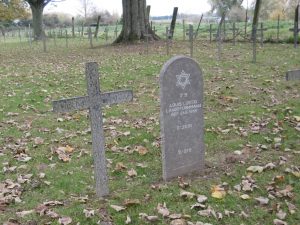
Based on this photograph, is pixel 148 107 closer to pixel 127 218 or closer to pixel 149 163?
pixel 149 163

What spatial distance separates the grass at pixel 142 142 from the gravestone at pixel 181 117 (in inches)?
10.1

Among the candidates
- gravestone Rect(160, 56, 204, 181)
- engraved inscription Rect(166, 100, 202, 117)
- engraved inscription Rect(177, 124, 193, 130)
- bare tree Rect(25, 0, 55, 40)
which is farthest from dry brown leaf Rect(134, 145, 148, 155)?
bare tree Rect(25, 0, 55, 40)

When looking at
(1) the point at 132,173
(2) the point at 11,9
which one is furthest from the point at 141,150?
(2) the point at 11,9

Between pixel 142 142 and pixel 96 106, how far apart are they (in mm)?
2339

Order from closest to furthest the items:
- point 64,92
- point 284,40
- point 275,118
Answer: point 275,118, point 64,92, point 284,40

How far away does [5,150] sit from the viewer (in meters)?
6.95

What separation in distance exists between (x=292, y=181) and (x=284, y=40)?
18.6m

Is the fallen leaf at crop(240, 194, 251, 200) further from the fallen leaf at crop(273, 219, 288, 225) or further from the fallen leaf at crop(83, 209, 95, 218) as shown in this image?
the fallen leaf at crop(83, 209, 95, 218)

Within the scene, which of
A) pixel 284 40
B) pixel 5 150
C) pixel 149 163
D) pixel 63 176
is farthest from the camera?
pixel 284 40

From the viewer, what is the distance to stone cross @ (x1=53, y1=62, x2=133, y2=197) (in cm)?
475

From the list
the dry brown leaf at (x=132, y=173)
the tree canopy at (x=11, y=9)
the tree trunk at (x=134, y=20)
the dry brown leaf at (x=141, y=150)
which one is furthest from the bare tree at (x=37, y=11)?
the dry brown leaf at (x=132, y=173)

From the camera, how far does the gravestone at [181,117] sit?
206 inches

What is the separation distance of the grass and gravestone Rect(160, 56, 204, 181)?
0.84ft


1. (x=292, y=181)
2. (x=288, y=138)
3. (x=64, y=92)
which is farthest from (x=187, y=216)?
(x=64, y=92)
